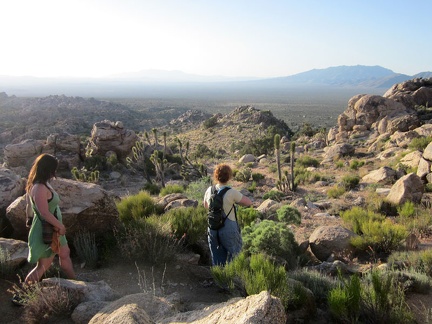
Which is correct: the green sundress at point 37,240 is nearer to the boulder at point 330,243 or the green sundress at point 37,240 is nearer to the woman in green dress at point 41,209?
the woman in green dress at point 41,209

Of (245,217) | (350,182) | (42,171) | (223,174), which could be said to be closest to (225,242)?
(223,174)

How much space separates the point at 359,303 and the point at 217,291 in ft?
6.48

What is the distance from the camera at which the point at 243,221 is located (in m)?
7.95

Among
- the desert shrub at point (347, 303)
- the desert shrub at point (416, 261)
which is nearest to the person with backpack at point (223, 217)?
the desert shrub at point (347, 303)

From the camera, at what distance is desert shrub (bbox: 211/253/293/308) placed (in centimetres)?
381

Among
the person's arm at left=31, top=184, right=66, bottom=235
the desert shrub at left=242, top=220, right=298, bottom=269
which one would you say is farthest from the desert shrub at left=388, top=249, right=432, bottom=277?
the person's arm at left=31, top=184, right=66, bottom=235

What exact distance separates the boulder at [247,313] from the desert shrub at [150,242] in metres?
2.28

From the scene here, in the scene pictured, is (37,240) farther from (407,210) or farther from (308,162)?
(308,162)

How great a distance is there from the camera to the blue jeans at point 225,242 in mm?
5086

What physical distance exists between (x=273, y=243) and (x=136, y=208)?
3.03 m

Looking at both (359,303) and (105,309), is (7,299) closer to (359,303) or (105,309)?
(105,309)

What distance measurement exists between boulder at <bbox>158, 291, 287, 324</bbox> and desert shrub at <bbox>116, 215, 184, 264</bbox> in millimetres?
2276

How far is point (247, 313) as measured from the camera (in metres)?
2.85

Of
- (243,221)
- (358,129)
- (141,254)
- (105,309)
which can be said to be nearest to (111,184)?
(243,221)
